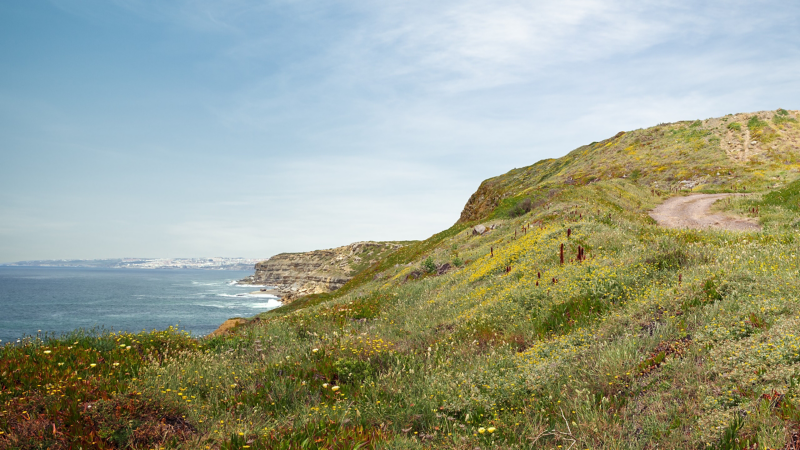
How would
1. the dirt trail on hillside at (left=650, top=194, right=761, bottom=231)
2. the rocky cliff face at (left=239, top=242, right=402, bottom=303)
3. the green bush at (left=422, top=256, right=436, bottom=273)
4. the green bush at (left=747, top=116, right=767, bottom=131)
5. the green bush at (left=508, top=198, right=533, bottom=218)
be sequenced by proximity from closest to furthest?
the dirt trail on hillside at (left=650, top=194, right=761, bottom=231) < the green bush at (left=422, top=256, right=436, bottom=273) < the green bush at (left=508, top=198, right=533, bottom=218) < the green bush at (left=747, top=116, right=767, bottom=131) < the rocky cliff face at (left=239, top=242, right=402, bottom=303)

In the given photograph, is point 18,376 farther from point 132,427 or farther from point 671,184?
point 671,184

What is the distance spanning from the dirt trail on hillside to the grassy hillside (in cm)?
1231

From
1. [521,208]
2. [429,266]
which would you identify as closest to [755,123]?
[521,208]

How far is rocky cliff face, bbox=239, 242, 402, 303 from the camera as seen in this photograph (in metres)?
83.1

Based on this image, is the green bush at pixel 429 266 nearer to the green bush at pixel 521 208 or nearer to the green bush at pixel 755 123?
the green bush at pixel 521 208

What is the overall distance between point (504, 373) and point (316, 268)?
126 meters

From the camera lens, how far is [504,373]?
606 centimetres

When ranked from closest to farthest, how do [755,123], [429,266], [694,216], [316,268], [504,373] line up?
[504,373] → [429,266] → [694,216] → [755,123] → [316,268]

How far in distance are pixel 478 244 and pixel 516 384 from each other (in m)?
20.2

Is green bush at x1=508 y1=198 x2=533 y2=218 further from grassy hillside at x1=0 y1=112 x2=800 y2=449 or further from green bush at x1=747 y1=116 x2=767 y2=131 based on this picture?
green bush at x1=747 y1=116 x2=767 y2=131

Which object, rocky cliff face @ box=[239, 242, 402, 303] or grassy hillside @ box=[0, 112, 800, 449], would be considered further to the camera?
rocky cliff face @ box=[239, 242, 402, 303]

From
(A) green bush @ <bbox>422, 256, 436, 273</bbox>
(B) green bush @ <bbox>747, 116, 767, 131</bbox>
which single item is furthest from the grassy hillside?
(B) green bush @ <bbox>747, 116, 767, 131</bbox>

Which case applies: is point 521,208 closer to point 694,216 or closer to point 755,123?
point 694,216

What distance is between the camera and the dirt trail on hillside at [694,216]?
69.2 feet
